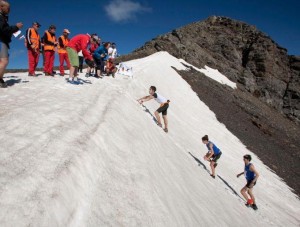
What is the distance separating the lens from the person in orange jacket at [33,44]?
39.6ft

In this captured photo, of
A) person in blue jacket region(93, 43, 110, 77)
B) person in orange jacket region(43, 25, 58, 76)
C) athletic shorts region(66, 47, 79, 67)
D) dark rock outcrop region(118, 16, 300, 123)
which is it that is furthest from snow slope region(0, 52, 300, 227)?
dark rock outcrop region(118, 16, 300, 123)

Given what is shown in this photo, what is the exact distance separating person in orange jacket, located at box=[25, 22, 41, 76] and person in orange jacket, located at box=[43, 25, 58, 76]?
2.11ft

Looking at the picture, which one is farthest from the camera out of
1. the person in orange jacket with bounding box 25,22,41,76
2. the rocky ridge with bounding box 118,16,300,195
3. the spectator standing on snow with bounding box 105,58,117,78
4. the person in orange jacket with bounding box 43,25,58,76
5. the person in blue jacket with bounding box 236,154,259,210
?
the rocky ridge with bounding box 118,16,300,195

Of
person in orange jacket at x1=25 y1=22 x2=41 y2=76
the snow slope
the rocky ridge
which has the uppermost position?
the rocky ridge

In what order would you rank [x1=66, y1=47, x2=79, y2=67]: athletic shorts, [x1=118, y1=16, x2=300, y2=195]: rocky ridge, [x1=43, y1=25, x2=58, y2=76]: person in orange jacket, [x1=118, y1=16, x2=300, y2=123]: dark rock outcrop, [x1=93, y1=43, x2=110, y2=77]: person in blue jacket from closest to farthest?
[x1=66, y1=47, x2=79, y2=67]: athletic shorts
[x1=43, y1=25, x2=58, y2=76]: person in orange jacket
[x1=93, y1=43, x2=110, y2=77]: person in blue jacket
[x1=118, y1=16, x2=300, y2=195]: rocky ridge
[x1=118, y1=16, x2=300, y2=123]: dark rock outcrop

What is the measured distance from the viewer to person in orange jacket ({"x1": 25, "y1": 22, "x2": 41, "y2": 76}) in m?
12.1

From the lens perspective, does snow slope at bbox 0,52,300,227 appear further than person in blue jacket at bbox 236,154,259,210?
No

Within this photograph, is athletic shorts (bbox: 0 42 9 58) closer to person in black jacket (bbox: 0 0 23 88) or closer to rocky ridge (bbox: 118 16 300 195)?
person in black jacket (bbox: 0 0 23 88)

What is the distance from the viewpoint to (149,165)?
730cm

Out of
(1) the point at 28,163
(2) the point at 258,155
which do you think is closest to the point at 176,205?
(1) the point at 28,163

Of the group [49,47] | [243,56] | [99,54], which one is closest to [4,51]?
[49,47]

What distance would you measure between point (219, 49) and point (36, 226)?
5700 cm

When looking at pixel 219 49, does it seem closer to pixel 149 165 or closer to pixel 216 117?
pixel 216 117

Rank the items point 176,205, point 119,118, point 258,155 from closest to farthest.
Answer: point 176,205 < point 119,118 < point 258,155
